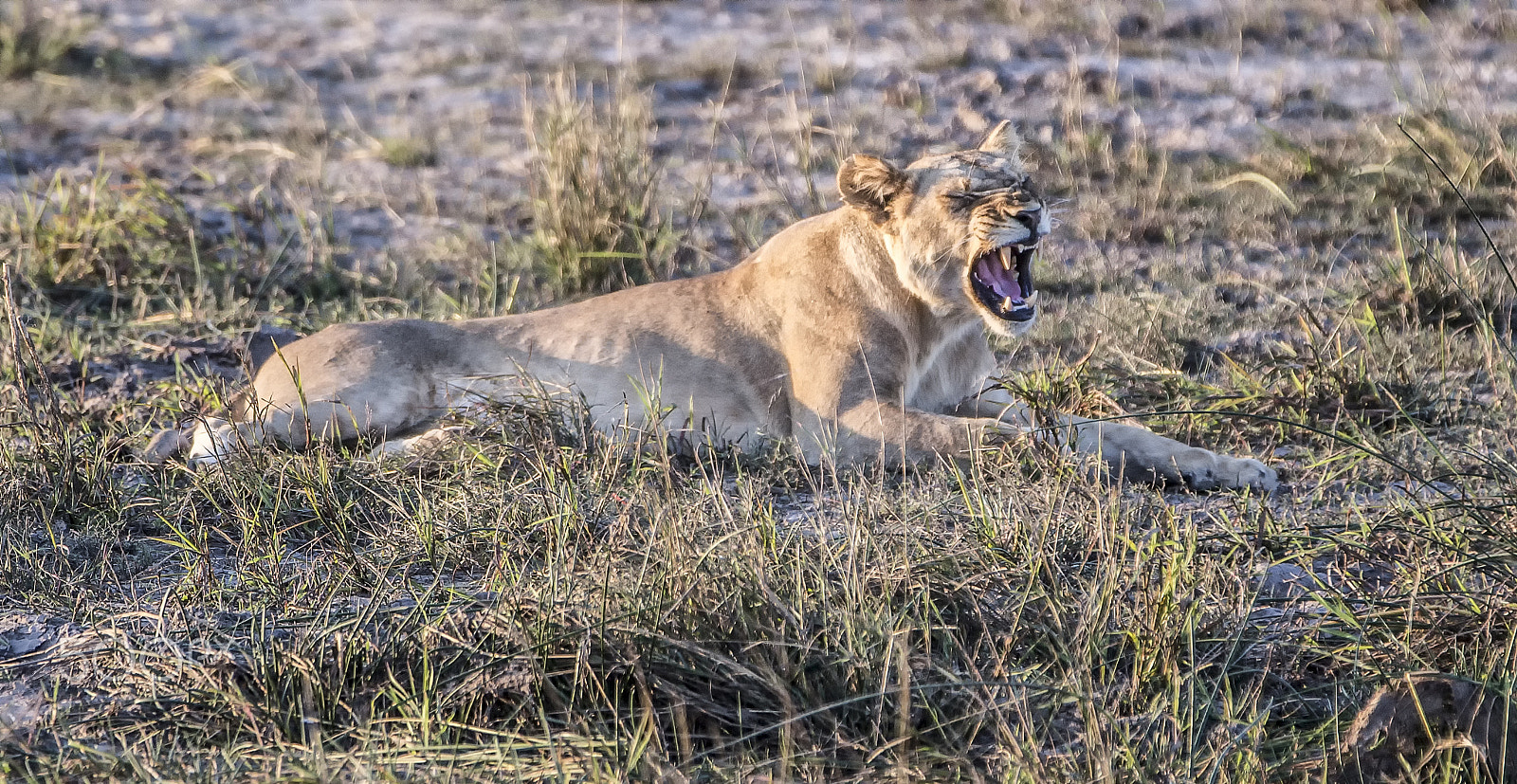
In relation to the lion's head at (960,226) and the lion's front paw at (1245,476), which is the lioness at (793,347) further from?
the lion's front paw at (1245,476)

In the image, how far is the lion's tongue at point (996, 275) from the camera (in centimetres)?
420

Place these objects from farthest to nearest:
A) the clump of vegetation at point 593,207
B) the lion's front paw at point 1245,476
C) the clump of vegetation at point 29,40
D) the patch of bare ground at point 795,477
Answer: the clump of vegetation at point 29,40 → the clump of vegetation at point 593,207 → the lion's front paw at point 1245,476 → the patch of bare ground at point 795,477

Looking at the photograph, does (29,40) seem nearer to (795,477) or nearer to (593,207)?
(593,207)

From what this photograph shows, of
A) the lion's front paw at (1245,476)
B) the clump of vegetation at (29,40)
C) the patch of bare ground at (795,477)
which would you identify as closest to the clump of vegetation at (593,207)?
the patch of bare ground at (795,477)

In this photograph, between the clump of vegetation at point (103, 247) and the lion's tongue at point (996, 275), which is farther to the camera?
the clump of vegetation at point (103, 247)

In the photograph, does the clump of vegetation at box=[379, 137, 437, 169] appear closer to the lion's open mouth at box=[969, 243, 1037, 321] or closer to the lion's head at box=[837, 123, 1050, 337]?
the lion's head at box=[837, 123, 1050, 337]

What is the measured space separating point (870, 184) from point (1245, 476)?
1.24 m

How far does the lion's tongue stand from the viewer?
4.20 metres

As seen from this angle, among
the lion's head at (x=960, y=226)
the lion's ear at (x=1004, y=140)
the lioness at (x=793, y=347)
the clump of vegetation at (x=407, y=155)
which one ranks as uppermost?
the lion's ear at (x=1004, y=140)

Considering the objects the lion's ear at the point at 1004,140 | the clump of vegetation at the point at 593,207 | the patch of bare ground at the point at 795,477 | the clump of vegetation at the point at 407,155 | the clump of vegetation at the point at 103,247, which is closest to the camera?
the patch of bare ground at the point at 795,477

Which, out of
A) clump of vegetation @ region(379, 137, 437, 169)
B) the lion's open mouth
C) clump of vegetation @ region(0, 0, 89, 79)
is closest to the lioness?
the lion's open mouth

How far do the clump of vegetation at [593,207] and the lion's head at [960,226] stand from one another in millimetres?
1637

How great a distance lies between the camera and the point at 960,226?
13.4ft

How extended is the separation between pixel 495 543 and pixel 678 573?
1.96 ft
